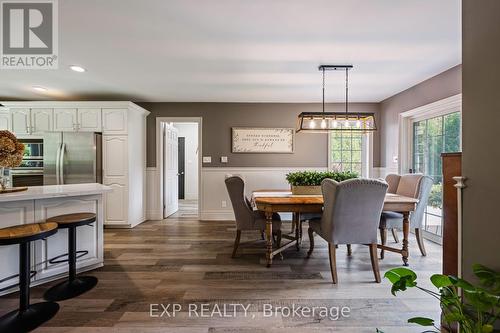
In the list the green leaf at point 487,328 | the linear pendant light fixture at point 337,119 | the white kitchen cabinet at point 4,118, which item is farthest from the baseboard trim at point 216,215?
the green leaf at point 487,328

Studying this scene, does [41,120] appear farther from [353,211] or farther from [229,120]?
[353,211]

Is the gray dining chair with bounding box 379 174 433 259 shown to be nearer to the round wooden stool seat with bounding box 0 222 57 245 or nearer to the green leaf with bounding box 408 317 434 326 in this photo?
the green leaf with bounding box 408 317 434 326

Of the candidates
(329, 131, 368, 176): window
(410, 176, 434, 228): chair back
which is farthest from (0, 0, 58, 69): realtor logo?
(329, 131, 368, 176): window

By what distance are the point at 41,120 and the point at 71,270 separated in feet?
10.4

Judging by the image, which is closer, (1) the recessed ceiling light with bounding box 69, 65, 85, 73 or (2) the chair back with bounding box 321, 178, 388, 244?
(2) the chair back with bounding box 321, 178, 388, 244

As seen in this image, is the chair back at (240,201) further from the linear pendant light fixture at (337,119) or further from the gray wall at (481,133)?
the gray wall at (481,133)

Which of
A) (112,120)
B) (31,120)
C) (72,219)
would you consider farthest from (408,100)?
(31,120)

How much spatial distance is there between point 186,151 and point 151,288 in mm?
5742

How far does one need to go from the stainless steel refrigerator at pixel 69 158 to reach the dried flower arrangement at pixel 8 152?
1940mm

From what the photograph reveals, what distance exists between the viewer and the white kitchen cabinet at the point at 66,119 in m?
4.04

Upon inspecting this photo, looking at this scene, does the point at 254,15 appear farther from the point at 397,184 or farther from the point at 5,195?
the point at 397,184

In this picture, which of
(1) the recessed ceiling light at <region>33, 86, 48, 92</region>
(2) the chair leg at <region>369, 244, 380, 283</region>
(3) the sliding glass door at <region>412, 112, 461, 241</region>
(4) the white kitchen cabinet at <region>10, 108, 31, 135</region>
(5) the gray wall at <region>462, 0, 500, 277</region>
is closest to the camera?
(5) the gray wall at <region>462, 0, 500, 277</region>

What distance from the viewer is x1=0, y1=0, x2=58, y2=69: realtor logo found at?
1.98m

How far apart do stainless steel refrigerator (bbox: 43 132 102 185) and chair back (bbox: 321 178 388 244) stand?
3.73m
